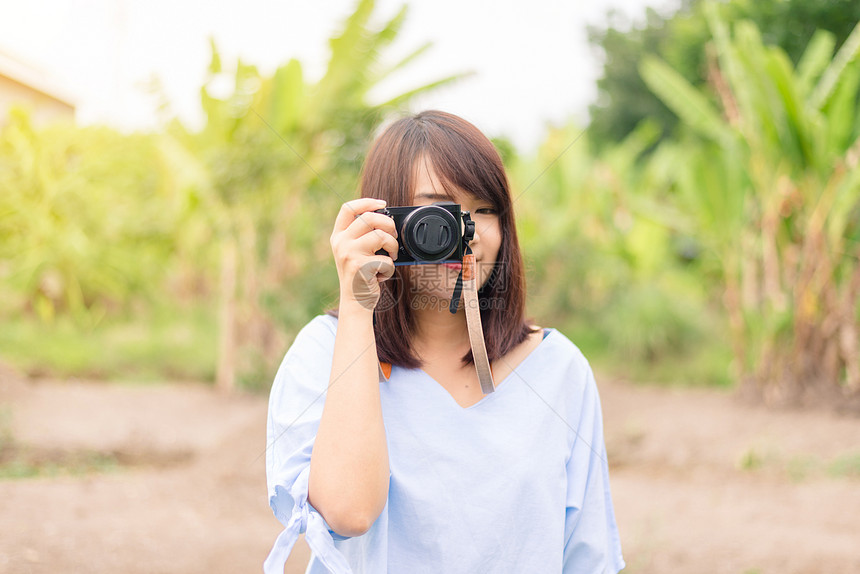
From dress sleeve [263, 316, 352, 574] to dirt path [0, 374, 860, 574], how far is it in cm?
238

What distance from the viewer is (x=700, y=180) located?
20.3 feet

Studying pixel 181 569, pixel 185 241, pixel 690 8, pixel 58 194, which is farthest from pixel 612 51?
pixel 181 569

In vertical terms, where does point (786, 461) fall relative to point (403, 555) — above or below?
below

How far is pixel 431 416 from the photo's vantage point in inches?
49.8

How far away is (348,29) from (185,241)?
5099mm

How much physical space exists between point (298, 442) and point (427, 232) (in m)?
0.44

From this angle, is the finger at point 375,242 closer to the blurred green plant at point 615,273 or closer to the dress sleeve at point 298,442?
the dress sleeve at point 298,442

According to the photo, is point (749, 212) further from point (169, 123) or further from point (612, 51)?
point (612, 51)

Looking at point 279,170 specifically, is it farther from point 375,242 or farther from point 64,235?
point 375,242

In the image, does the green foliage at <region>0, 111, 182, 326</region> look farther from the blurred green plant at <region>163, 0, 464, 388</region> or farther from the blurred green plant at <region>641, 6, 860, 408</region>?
the blurred green plant at <region>641, 6, 860, 408</region>

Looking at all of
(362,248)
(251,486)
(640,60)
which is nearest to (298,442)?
(362,248)

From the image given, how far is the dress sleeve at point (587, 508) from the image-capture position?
51.5 inches

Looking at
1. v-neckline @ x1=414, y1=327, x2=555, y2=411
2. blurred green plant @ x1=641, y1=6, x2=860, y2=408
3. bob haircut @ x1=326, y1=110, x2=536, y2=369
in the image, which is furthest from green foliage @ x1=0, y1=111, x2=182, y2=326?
v-neckline @ x1=414, y1=327, x2=555, y2=411

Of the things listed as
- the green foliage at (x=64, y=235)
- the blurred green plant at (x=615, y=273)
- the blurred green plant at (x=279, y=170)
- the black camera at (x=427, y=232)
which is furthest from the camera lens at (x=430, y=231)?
the green foliage at (x=64, y=235)
